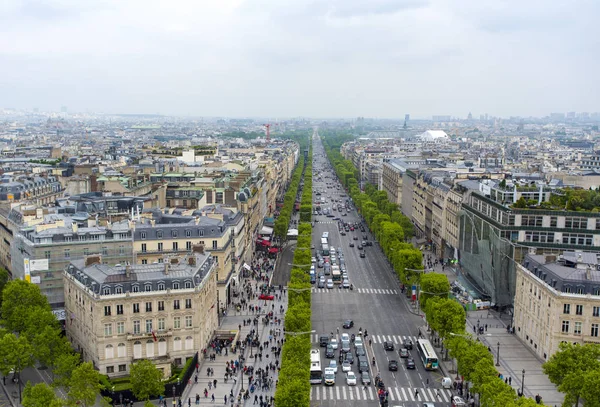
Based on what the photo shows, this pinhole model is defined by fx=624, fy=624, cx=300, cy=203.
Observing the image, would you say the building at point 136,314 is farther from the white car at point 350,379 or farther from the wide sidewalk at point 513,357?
the wide sidewalk at point 513,357

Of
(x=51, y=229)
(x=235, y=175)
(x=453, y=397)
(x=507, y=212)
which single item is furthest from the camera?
(x=235, y=175)

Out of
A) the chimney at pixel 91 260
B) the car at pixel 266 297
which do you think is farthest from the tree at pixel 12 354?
the car at pixel 266 297

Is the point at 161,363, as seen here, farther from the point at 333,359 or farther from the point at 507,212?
the point at 507,212

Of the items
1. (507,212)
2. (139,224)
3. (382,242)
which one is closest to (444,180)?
(382,242)

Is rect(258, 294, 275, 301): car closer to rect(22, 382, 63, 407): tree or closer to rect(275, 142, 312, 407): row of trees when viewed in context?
rect(275, 142, 312, 407): row of trees

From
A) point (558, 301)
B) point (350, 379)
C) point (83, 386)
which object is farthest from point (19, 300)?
point (558, 301)

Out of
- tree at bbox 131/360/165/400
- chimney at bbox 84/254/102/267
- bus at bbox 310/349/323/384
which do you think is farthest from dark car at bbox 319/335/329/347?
chimney at bbox 84/254/102/267
